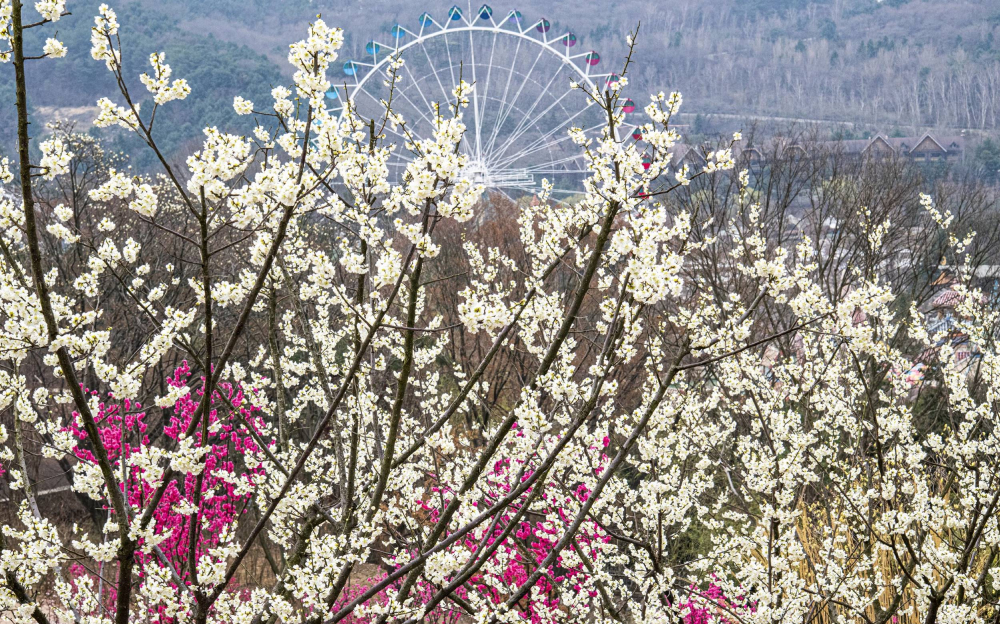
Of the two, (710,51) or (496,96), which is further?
(710,51)

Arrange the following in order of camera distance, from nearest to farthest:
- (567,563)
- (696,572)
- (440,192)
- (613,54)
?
(440,192) → (567,563) → (696,572) → (613,54)

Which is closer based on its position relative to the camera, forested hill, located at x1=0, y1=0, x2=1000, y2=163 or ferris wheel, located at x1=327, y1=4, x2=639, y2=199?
ferris wheel, located at x1=327, y1=4, x2=639, y2=199

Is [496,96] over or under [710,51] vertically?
under

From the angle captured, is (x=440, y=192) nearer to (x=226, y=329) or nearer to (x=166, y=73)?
(x=166, y=73)

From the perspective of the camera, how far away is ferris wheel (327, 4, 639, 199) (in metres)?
11.4

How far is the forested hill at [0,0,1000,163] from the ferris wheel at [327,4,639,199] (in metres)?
7.00

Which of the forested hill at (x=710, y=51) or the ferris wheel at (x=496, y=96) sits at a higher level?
the forested hill at (x=710, y=51)

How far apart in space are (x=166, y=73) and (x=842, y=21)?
81.6m

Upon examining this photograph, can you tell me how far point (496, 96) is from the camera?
6138 cm

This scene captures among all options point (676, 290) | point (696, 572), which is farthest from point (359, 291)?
point (696, 572)

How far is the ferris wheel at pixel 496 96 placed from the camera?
1144cm

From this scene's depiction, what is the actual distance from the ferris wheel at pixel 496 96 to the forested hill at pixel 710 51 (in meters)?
7.00

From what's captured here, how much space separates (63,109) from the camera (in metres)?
54.2

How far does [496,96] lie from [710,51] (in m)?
21.8
